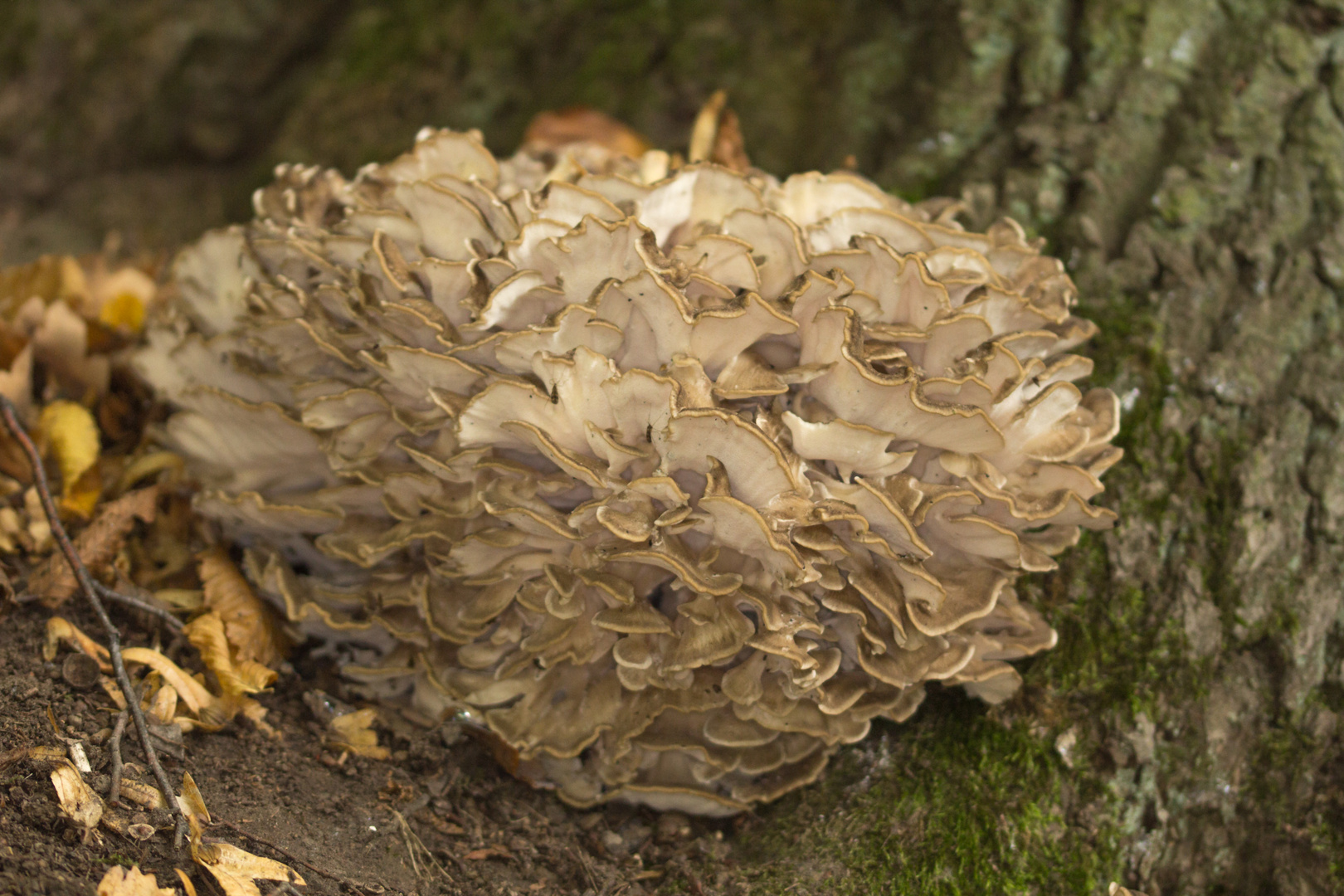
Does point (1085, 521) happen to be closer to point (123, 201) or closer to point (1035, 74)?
point (1035, 74)

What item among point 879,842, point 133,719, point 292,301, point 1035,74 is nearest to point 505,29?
point 1035,74

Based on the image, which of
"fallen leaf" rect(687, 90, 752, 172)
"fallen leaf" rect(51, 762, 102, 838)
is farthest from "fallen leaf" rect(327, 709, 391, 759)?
"fallen leaf" rect(687, 90, 752, 172)

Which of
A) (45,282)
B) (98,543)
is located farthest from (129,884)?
(45,282)

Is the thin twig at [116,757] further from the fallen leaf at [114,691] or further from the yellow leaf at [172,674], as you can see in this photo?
the yellow leaf at [172,674]

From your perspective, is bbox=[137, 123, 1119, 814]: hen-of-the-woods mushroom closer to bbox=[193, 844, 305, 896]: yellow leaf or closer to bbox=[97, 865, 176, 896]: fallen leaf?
bbox=[193, 844, 305, 896]: yellow leaf

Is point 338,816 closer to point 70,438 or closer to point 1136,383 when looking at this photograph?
point 70,438
